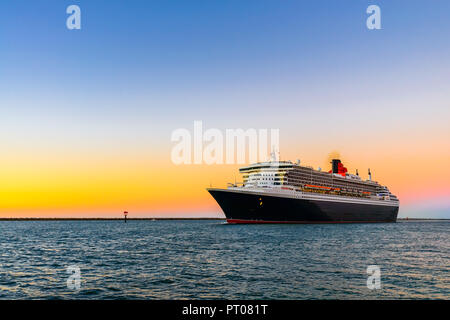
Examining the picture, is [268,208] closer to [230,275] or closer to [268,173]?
[268,173]

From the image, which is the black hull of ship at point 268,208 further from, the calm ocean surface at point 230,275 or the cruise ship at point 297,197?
the calm ocean surface at point 230,275

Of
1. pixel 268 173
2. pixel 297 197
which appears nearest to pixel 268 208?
pixel 297 197

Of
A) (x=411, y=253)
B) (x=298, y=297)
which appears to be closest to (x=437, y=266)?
(x=411, y=253)

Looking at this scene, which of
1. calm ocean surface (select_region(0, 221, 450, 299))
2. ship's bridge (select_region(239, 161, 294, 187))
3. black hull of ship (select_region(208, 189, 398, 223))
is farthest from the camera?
ship's bridge (select_region(239, 161, 294, 187))

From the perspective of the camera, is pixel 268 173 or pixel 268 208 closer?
pixel 268 208

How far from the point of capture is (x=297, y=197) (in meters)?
87.2

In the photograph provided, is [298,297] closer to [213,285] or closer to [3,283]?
[213,285]

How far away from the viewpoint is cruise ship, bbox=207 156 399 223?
83.0 meters

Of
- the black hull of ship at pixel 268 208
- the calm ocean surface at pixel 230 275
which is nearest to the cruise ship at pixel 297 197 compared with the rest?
the black hull of ship at pixel 268 208

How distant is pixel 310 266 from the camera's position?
87.3 ft

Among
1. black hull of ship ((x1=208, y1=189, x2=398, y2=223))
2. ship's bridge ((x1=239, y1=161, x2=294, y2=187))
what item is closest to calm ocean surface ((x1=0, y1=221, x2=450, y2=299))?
black hull of ship ((x1=208, y1=189, x2=398, y2=223))

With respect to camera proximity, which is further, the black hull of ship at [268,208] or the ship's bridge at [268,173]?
the ship's bridge at [268,173]

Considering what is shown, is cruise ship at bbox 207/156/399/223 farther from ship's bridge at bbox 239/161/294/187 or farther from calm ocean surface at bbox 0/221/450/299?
calm ocean surface at bbox 0/221/450/299

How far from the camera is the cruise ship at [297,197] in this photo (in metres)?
83.0
